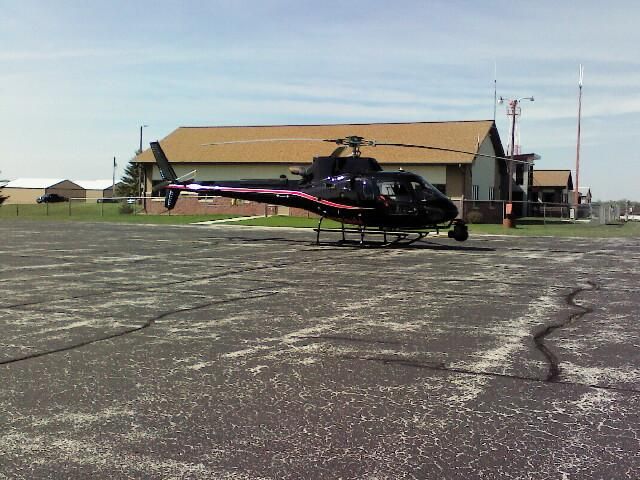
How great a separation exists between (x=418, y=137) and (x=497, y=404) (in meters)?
44.4

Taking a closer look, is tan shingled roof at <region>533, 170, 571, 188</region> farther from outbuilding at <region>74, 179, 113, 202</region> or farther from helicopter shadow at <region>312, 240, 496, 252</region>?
outbuilding at <region>74, 179, 113, 202</region>

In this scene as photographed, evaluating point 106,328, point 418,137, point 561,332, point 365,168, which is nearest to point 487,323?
point 561,332

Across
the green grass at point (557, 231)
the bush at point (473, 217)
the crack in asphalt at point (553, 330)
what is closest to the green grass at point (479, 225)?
the green grass at point (557, 231)

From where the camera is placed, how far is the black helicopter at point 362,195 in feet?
63.5

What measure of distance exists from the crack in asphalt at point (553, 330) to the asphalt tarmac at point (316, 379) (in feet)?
0.13

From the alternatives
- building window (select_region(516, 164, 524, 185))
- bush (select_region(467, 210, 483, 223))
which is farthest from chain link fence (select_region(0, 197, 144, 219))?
building window (select_region(516, 164, 524, 185))

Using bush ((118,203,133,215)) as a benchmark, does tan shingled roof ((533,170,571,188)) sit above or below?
above

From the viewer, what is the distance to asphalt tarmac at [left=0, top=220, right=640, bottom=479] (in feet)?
12.5

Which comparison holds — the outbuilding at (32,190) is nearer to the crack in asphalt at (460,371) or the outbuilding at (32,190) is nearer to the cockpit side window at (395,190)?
the cockpit side window at (395,190)

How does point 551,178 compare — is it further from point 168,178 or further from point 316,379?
point 316,379

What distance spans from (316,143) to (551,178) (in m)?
42.1

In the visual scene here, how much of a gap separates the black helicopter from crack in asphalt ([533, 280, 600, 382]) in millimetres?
8369

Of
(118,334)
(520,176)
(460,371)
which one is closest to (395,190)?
(118,334)

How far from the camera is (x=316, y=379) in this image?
17.8 ft
